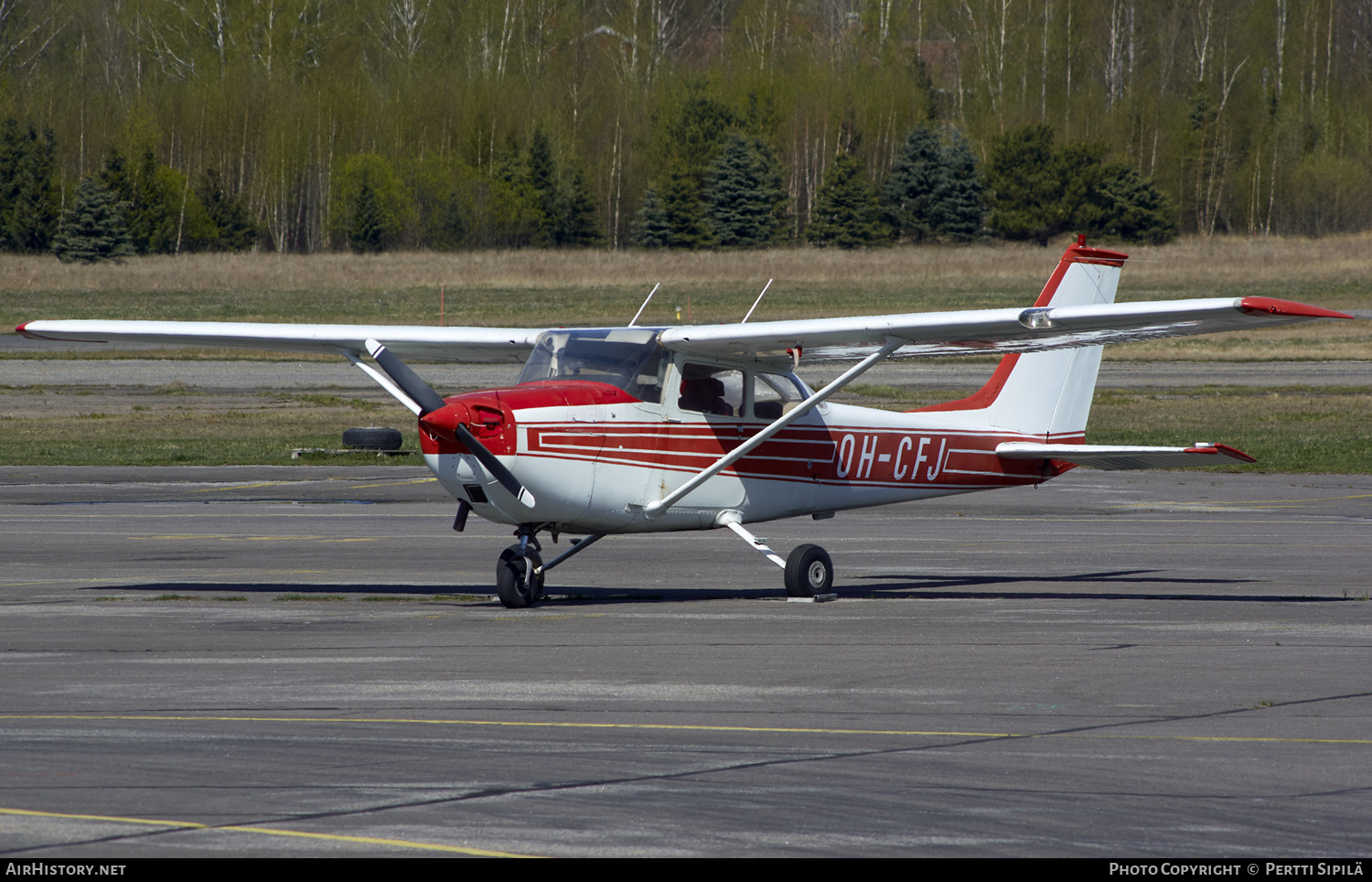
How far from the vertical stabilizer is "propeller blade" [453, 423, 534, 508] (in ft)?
15.6

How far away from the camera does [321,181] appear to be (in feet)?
287

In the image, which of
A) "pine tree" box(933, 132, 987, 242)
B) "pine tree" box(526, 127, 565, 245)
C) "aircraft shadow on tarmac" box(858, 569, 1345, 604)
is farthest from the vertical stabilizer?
"pine tree" box(526, 127, 565, 245)

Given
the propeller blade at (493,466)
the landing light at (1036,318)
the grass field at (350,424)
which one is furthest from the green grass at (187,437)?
the landing light at (1036,318)

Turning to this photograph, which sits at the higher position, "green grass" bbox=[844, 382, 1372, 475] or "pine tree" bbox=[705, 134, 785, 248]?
"pine tree" bbox=[705, 134, 785, 248]

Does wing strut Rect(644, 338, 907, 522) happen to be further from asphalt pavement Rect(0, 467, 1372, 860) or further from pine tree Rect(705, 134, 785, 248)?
pine tree Rect(705, 134, 785, 248)

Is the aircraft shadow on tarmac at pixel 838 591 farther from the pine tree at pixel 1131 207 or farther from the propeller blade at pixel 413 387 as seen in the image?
the pine tree at pixel 1131 207

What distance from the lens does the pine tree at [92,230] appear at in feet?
236

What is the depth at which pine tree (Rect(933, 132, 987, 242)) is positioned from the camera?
79312mm

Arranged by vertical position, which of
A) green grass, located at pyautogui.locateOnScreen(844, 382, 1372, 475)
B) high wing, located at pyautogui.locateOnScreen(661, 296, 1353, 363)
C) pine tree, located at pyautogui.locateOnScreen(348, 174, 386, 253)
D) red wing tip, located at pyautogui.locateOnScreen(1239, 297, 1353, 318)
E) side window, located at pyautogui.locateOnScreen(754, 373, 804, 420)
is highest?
pine tree, located at pyautogui.locateOnScreen(348, 174, 386, 253)

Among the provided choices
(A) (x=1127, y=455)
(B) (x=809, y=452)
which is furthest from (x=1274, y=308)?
(B) (x=809, y=452)

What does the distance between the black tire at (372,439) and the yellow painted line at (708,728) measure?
18515 millimetres

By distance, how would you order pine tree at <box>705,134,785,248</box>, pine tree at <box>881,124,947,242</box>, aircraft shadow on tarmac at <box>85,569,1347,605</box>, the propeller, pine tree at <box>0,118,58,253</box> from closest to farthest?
the propeller → aircraft shadow on tarmac at <box>85,569,1347,605</box> → pine tree at <box>0,118,58,253</box> → pine tree at <box>705,134,785,248</box> → pine tree at <box>881,124,947,242</box>

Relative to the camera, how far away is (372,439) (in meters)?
26.0

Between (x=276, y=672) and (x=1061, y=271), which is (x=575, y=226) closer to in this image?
(x=1061, y=271)
